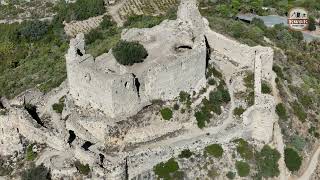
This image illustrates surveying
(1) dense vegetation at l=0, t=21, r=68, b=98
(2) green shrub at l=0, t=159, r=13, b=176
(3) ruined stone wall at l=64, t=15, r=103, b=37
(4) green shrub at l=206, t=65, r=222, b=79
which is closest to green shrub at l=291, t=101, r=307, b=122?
(4) green shrub at l=206, t=65, r=222, b=79

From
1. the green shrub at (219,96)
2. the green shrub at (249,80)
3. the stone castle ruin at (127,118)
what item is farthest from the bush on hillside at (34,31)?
the green shrub at (219,96)

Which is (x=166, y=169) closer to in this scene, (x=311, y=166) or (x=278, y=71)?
(x=311, y=166)

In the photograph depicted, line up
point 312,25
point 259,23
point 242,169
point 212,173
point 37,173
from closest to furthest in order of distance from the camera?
point 37,173 < point 212,173 < point 242,169 < point 259,23 < point 312,25

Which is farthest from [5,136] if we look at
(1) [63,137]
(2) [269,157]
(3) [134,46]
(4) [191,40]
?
(2) [269,157]

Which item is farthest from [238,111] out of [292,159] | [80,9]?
[80,9]

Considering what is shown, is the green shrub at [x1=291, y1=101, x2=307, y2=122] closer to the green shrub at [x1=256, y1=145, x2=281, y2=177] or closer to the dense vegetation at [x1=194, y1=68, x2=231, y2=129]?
the green shrub at [x1=256, y1=145, x2=281, y2=177]

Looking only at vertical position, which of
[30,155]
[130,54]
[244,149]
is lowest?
[244,149]

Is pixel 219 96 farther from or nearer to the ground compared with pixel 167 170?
farther from the ground
